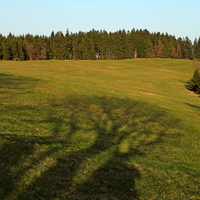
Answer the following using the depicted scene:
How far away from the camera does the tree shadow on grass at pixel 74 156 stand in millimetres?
5363

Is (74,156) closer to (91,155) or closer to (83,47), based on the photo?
(91,155)

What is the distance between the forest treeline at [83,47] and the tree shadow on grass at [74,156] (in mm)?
92316

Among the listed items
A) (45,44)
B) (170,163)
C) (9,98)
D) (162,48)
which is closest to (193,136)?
(170,163)

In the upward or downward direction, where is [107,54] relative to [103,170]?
upward

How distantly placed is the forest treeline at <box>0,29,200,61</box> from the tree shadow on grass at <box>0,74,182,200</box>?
303 feet

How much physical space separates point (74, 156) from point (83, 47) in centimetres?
10879

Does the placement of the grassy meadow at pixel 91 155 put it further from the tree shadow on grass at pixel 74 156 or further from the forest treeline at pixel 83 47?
the forest treeline at pixel 83 47

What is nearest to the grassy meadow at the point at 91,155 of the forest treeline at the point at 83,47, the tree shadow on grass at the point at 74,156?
the tree shadow on grass at the point at 74,156

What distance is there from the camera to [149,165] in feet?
25.6

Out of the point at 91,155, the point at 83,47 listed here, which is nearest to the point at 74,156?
the point at 91,155

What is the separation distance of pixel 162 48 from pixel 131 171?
13633 cm

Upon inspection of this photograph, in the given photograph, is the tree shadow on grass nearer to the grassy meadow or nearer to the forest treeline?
the grassy meadow

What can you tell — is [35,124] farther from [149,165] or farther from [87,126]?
[149,165]

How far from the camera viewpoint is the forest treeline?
9562 centimetres
